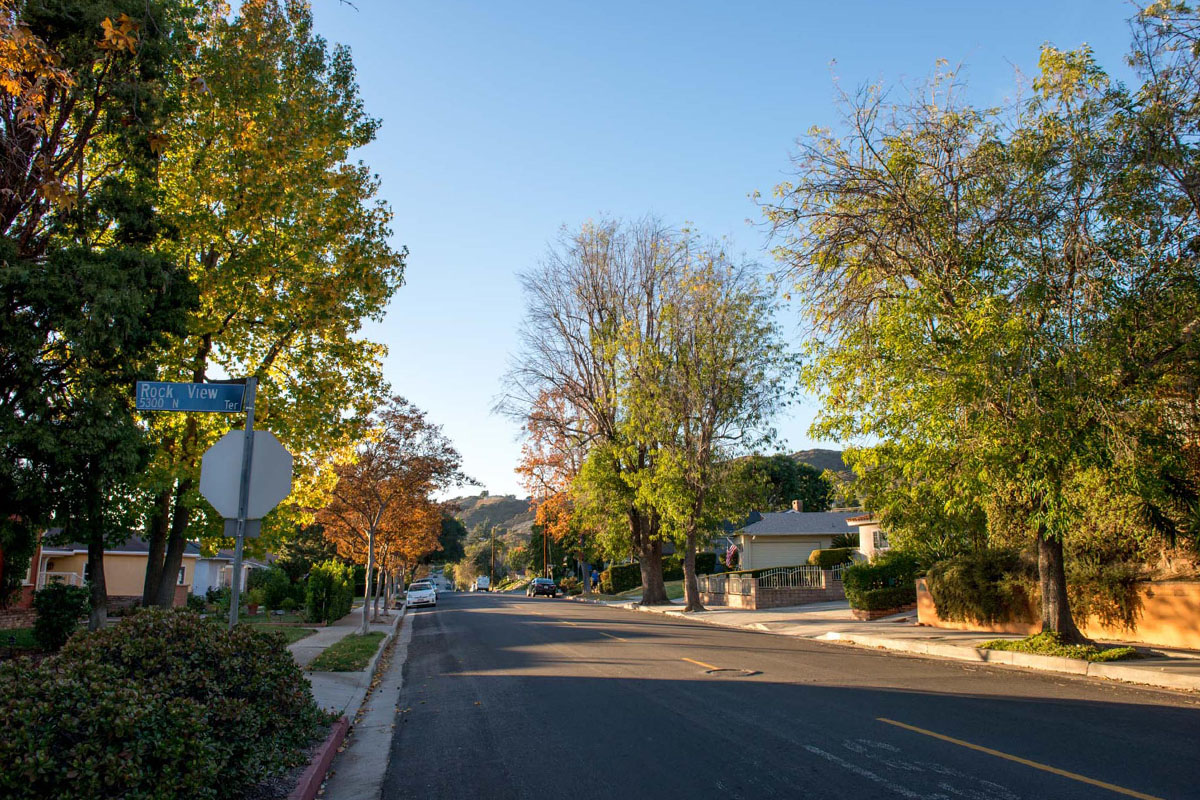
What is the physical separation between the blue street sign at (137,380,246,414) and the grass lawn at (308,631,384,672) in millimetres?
7680

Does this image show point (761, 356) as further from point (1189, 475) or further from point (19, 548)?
point (19, 548)

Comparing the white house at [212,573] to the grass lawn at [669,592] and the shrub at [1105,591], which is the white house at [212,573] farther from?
the shrub at [1105,591]

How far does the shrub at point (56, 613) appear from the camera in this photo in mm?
16812

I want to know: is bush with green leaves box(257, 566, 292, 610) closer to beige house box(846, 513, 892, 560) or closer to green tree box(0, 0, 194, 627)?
green tree box(0, 0, 194, 627)

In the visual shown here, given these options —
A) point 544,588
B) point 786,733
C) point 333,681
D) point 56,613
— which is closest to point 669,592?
Result: point 544,588

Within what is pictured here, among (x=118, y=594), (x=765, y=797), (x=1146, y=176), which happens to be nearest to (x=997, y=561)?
(x=1146, y=176)

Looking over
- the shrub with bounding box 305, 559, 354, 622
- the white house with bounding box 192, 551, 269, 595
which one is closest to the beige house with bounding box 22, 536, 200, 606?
the white house with bounding box 192, 551, 269, 595

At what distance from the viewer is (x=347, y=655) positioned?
16453 mm

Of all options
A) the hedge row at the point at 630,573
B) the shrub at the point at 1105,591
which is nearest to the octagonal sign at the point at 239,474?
the shrub at the point at 1105,591

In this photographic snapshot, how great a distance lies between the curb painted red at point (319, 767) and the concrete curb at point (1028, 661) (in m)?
11.0

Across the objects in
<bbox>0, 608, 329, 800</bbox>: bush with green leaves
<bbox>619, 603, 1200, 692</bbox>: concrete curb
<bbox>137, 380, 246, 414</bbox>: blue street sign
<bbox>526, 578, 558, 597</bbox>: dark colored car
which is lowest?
<bbox>526, 578, 558, 597</bbox>: dark colored car

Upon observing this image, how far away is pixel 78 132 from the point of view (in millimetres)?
14273

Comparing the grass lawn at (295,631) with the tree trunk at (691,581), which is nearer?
the grass lawn at (295,631)

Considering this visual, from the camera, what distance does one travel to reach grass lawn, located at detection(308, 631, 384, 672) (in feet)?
48.5
